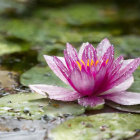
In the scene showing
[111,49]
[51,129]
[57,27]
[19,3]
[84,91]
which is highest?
[19,3]

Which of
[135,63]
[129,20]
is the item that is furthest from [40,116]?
[129,20]

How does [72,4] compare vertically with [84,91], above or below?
above

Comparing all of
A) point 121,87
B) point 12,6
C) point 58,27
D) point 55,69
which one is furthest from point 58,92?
point 12,6

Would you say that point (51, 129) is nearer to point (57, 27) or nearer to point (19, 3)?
point (57, 27)

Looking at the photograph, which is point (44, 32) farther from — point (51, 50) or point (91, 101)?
point (91, 101)

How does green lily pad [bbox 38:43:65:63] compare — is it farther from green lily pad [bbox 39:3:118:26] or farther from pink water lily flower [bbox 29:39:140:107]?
green lily pad [bbox 39:3:118:26]

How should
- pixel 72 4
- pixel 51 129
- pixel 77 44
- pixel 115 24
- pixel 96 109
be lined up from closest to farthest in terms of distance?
pixel 51 129 → pixel 96 109 → pixel 77 44 → pixel 115 24 → pixel 72 4
